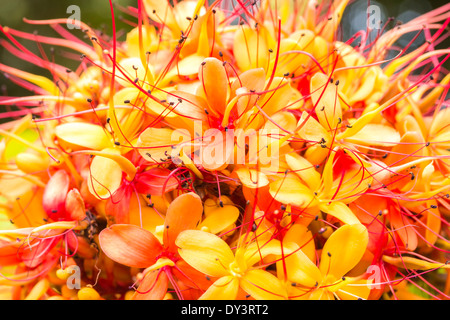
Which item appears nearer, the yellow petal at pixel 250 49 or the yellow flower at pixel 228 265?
the yellow flower at pixel 228 265

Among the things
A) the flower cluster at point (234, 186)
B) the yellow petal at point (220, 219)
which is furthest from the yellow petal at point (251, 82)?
the yellow petal at point (220, 219)

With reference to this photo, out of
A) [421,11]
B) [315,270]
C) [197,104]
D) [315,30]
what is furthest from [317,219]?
[421,11]

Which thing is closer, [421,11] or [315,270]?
[315,270]

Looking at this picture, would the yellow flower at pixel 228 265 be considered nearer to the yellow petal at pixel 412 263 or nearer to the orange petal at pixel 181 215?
the orange petal at pixel 181 215

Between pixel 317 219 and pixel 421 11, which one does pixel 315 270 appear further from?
pixel 421 11
